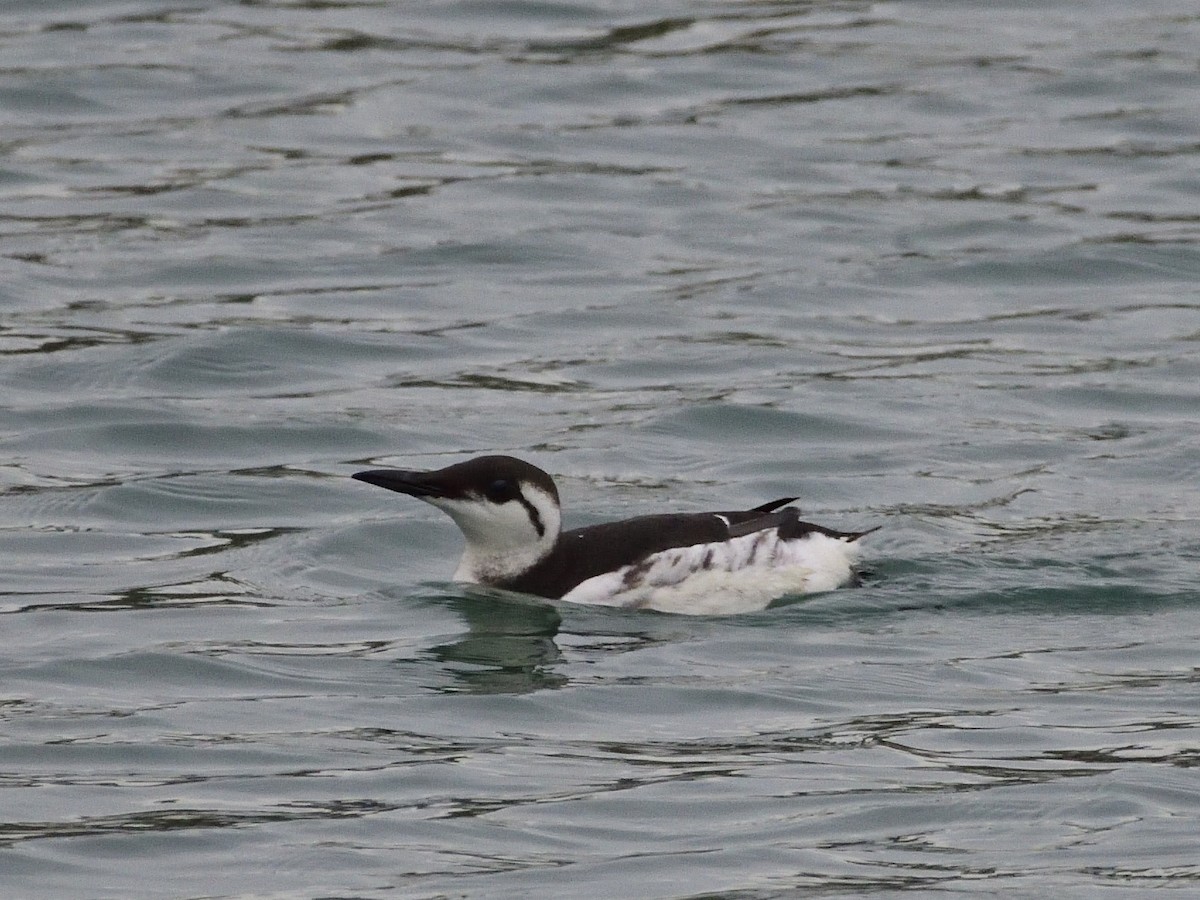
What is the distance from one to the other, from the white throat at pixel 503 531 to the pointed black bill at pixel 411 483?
0.06 m

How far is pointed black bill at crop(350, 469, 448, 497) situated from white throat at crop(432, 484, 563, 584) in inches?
2.2

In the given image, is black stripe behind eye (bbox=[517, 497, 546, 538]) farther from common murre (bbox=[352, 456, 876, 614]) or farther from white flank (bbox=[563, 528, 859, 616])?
white flank (bbox=[563, 528, 859, 616])

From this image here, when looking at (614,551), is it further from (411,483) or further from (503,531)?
(411,483)

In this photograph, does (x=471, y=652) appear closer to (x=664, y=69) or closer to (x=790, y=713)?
(x=790, y=713)

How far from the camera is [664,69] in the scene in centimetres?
2283

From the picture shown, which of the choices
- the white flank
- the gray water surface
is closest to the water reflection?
the gray water surface

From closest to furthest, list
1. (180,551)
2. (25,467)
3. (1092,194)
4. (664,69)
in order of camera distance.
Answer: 1. (180,551)
2. (25,467)
3. (1092,194)
4. (664,69)

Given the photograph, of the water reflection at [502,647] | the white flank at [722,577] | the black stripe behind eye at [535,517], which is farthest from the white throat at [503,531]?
the white flank at [722,577]

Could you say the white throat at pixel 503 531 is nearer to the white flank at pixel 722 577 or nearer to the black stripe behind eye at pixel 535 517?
the black stripe behind eye at pixel 535 517

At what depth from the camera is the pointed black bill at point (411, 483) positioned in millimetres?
11078

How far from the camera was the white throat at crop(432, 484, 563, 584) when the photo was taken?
11305mm

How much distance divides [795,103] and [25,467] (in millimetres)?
9895

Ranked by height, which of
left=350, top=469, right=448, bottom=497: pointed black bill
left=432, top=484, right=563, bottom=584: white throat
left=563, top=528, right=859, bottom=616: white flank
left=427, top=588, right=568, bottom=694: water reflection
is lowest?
left=427, top=588, right=568, bottom=694: water reflection

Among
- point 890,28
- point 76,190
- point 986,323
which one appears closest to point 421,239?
point 76,190
